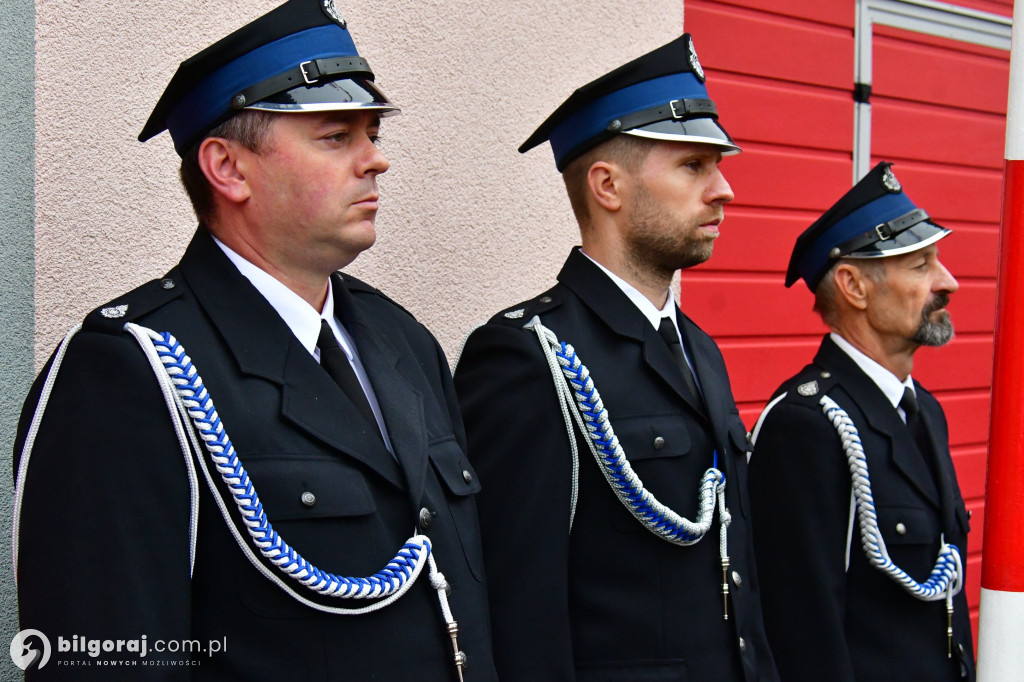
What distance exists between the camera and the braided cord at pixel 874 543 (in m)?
3.29

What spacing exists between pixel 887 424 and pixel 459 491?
5.48ft

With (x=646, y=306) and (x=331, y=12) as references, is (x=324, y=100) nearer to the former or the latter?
(x=331, y=12)

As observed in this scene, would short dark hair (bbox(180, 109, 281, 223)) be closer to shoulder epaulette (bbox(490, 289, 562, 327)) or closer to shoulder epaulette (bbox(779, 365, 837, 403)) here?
shoulder epaulette (bbox(490, 289, 562, 327))

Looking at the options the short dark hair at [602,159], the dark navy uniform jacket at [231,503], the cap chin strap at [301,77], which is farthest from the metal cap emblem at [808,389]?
the cap chin strap at [301,77]

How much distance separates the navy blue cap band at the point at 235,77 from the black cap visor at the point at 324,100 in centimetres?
5

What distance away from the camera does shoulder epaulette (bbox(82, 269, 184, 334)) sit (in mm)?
2037

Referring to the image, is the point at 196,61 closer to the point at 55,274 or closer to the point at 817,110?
the point at 55,274

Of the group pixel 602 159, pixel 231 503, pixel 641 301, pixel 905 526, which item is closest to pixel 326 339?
pixel 231 503

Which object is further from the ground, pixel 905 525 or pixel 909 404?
pixel 909 404

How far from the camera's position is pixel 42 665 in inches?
74.5

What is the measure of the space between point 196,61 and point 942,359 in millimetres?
4540

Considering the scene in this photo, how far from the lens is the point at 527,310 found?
2.97 meters

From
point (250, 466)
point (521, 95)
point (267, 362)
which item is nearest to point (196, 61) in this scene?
point (267, 362)

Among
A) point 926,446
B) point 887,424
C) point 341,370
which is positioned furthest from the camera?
point 926,446
